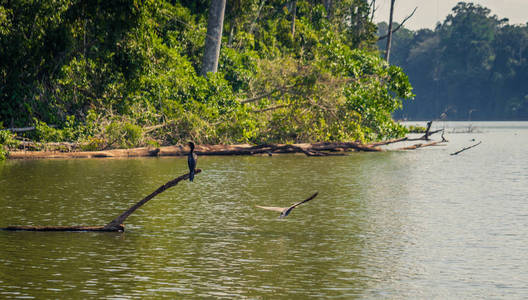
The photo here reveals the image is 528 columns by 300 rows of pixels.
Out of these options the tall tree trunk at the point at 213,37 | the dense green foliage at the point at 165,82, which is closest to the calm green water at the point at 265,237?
the dense green foliage at the point at 165,82

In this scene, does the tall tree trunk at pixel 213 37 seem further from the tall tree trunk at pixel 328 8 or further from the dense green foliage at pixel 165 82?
the tall tree trunk at pixel 328 8

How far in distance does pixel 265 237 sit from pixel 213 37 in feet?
78.9

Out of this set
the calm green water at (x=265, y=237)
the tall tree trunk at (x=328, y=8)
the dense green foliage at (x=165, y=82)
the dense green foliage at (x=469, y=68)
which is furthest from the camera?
the dense green foliage at (x=469, y=68)

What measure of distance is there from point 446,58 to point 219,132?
11007 cm

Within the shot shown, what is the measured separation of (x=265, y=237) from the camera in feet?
43.8

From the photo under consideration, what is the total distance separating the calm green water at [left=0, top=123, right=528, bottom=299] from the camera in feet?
32.5

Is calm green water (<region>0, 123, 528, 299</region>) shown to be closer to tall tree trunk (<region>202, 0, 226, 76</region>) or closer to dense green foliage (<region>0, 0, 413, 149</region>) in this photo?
dense green foliage (<region>0, 0, 413, 149</region>)

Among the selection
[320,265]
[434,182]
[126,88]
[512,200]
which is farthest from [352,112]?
[320,265]

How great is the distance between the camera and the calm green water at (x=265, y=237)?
9.90 meters

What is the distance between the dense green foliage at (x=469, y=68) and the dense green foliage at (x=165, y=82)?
88.3 meters

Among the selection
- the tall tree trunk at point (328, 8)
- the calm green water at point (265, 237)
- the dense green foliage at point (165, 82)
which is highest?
the tall tree trunk at point (328, 8)

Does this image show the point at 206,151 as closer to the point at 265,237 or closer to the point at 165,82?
the point at 165,82

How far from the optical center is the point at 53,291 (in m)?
9.51

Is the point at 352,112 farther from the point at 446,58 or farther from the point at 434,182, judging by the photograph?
the point at 446,58
